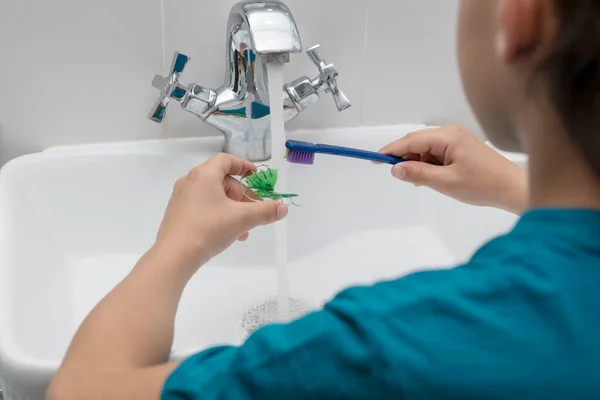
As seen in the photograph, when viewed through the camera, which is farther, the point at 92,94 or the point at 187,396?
the point at 92,94

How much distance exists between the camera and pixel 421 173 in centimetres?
62

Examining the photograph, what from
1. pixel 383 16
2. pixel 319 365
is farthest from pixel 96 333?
pixel 383 16

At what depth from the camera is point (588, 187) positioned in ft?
1.03

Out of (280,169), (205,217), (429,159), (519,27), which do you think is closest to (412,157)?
(429,159)

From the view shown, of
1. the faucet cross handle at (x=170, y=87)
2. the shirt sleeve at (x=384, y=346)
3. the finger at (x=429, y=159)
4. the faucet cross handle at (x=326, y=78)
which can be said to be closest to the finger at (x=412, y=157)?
the finger at (x=429, y=159)

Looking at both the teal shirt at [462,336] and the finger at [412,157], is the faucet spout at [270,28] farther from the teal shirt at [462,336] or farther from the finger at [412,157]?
the teal shirt at [462,336]

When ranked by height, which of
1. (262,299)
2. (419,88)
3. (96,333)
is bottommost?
(262,299)

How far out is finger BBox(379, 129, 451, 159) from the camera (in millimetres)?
645

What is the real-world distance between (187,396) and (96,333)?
0.10m

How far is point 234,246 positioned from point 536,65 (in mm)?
504

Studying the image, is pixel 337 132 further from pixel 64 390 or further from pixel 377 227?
pixel 64 390

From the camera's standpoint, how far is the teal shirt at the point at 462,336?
0.28 meters

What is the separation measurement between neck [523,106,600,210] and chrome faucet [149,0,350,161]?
0.35 m

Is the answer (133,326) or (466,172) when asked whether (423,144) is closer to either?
(466,172)
